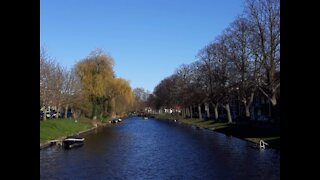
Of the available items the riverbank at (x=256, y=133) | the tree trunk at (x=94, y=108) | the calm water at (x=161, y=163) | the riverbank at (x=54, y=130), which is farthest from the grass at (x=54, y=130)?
the riverbank at (x=256, y=133)

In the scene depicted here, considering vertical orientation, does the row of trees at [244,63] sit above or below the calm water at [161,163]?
above

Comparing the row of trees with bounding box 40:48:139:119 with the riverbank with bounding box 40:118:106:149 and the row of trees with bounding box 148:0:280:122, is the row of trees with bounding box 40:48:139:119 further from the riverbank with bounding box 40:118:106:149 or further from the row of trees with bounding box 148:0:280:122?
the row of trees with bounding box 148:0:280:122

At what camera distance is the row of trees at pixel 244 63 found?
4250cm

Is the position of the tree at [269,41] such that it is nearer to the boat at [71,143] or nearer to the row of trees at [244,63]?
the row of trees at [244,63]

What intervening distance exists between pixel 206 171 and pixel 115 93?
63.5 metres

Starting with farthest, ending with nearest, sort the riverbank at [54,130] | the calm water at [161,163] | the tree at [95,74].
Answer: the tree at [95,74]
the riverbank at [54,130]
the calm water at [161,163]

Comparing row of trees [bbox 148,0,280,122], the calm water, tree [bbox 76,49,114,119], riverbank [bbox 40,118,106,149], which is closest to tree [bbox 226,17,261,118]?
row of trees [bbox 148,0,280,122]

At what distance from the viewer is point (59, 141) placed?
43.2m

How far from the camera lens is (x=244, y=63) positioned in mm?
50188

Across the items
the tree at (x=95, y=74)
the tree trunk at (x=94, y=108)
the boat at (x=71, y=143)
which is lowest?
the boat at (x=71, y=143)

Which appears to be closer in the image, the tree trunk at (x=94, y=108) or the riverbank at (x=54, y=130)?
the riverbank at (x=54, y=130)

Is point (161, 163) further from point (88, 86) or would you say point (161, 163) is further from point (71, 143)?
point (88, 86)

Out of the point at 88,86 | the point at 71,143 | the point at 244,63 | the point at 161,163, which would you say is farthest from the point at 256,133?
the point at 88,86
